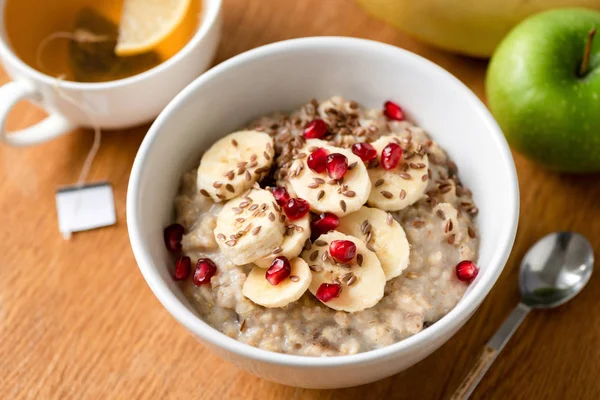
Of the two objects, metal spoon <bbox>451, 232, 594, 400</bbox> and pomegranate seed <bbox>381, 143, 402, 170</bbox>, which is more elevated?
pomegranate seed <bbox>381, 143, 402, 170</bbox>

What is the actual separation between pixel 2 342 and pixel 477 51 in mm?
1570

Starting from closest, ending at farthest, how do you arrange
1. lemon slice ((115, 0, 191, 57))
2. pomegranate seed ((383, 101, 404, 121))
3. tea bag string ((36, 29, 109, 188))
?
pomegranate seed ((383, 101, 404, 121))
tea bag string ((36, 29, 109, 188))
lemon slice ((115, 0, 191, 57))

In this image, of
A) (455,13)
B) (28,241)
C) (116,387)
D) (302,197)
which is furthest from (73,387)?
(455,13)

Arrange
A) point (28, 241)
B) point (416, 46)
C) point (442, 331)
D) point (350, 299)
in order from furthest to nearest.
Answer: point (416, 46), point (28, 241), point (350, 299), point (442, 331)

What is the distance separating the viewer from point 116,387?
1.79m

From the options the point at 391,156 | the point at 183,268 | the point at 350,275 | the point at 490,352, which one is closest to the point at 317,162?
the point at 391,156

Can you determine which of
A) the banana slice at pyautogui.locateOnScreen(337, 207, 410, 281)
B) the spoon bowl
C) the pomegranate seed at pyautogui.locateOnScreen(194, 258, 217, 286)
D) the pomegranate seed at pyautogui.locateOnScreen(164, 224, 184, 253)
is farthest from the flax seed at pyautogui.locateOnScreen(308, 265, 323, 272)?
the spoon bowl

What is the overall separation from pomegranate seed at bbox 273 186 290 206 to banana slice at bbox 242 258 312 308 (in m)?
0.16

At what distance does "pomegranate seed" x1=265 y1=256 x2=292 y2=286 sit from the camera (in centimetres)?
154

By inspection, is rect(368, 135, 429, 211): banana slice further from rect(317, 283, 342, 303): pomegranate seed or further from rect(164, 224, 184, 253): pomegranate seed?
rect(164, 224, 184, 253): pomegranate seed

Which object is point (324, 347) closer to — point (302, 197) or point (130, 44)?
point (302, 197)

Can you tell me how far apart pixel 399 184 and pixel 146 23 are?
3.28 feet

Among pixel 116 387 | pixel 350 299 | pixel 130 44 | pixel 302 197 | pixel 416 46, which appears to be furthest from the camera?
pixel 416 46

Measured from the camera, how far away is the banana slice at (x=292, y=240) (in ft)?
5.18
